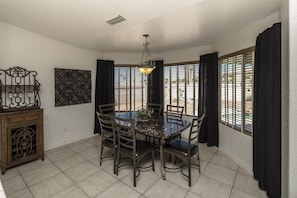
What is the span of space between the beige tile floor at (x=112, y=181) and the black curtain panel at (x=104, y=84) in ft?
5.79

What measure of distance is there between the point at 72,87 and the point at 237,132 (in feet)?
12.5

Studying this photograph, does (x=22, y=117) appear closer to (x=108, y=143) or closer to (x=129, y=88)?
(x=108, y=143)

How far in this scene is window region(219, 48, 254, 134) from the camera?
8.80 ft

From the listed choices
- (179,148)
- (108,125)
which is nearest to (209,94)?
(179,148)

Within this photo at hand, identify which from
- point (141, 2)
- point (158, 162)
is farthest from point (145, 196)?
point (141, 2)

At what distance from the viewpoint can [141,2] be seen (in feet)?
6.39

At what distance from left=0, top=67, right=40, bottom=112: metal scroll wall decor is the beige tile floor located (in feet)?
3.71

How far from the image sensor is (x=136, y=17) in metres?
2.32

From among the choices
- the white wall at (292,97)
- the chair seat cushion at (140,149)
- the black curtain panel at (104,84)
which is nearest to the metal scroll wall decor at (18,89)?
the black curtain panel at (104,84)

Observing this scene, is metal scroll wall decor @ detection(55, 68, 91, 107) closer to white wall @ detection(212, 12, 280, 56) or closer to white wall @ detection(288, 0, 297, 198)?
white wall @ detection(212, 12, 280, 56)

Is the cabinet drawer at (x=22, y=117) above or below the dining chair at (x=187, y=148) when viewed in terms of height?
above

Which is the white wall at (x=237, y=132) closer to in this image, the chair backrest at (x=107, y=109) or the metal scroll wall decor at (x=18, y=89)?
the chair backrest at (x=107, y=109)

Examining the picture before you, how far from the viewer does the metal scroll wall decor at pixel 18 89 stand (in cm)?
283

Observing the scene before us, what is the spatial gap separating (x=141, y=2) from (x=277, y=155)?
8.15ft
